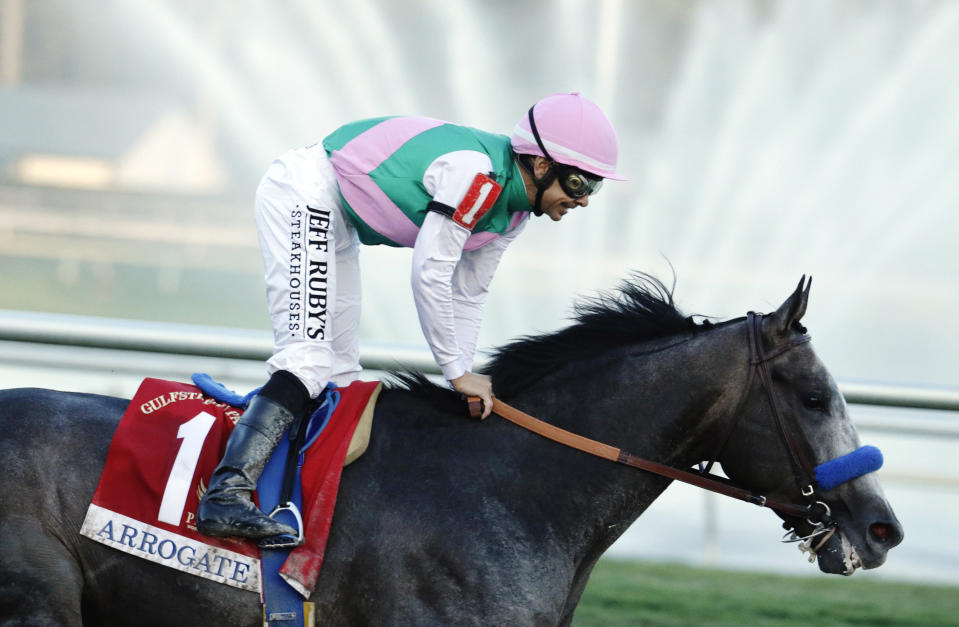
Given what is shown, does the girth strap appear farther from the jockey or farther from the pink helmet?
the pink helmet

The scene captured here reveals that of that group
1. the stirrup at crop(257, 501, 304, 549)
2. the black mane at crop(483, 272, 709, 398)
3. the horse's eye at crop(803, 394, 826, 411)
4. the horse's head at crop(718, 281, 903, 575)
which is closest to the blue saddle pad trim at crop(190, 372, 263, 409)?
the stirrup at crop(257, 501, 304, 549)

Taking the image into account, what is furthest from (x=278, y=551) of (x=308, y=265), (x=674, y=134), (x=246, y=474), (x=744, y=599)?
(x=674, y=134)

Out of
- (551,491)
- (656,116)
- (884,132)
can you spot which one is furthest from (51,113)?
(551,491)

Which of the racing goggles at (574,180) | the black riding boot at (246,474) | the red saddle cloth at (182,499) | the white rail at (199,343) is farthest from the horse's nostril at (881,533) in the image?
the white rail at (199,343)

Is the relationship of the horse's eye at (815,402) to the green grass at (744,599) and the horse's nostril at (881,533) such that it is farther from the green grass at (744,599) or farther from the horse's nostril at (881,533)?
the green grass at (744,599)

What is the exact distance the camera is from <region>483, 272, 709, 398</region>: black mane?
10.9 feet

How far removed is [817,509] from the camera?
3.10 metres

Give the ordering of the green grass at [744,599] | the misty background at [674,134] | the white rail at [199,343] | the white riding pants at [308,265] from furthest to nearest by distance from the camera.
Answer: the misty background at [674,134]
the green grass at [744,599]
the white rail at [199,343]
the white riding pants at [308,265]

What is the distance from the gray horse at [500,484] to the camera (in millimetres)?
2984

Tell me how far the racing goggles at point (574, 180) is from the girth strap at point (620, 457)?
1.99ft

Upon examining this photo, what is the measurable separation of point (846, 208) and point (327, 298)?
44.6 ft

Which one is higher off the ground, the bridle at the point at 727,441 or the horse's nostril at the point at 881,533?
the bridle at the point at 727,441

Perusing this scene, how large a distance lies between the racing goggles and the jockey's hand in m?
0.57

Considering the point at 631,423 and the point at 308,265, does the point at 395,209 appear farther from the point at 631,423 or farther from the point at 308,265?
the point at 631,423
